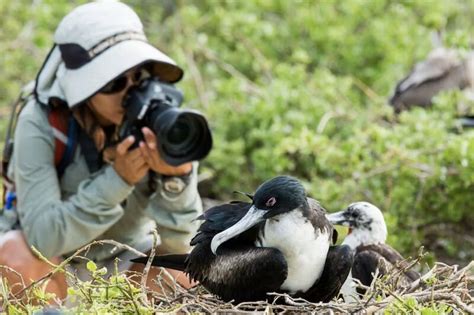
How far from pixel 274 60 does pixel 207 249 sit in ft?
13.1

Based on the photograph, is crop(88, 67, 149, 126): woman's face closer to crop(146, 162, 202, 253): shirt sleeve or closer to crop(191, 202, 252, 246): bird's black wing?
crop(146, 162, 202, 253): shirt sleeve

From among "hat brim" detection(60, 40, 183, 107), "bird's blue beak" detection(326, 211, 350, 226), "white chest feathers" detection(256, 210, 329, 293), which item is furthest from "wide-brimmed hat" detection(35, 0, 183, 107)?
"white chest feathers" detection(256, 210, 329, 293)

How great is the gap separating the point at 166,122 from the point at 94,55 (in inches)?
13.1

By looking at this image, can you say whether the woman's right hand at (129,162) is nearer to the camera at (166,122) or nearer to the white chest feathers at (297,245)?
the camera at (166,122)

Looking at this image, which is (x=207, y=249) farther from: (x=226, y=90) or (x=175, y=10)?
(x=175, y=10)

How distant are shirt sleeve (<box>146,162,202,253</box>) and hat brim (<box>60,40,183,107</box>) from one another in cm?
40

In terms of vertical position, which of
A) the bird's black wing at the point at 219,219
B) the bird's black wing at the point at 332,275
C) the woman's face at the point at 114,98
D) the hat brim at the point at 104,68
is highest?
the hat brim at the point at 104,68

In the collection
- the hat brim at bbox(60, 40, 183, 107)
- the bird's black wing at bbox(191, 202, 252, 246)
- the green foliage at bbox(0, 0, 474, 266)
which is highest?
the hat brim at bbox(60, 40, 183, 107)

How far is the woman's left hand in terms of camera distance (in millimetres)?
3571

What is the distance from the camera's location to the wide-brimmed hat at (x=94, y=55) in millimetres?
3562

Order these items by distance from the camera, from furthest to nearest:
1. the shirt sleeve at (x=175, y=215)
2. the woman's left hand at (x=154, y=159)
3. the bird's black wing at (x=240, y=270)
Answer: the shirt sleeve at (x=175, y=215) < the woman's left hand at (x=154, y=159) < the bird's black wing at (x=240, y=270)

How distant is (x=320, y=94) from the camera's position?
19.5 ft

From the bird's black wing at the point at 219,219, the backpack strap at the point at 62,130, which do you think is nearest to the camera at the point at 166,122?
the backpack strap at the point at 62,130

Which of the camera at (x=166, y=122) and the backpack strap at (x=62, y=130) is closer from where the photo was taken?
the camera at (x=166, y=122)
